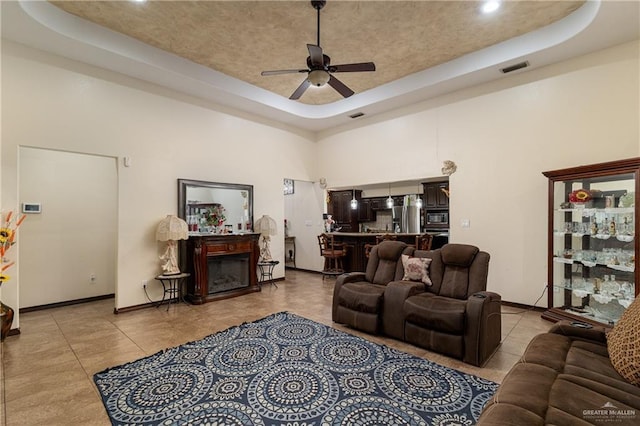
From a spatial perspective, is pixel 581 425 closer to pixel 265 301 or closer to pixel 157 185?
pixel 265 301

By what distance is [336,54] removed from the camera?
180 inches

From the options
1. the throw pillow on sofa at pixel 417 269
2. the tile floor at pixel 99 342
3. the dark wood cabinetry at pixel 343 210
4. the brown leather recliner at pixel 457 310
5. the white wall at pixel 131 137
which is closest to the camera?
the tile floor at pixel 99 342

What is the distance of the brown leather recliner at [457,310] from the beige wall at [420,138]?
1.92 metres

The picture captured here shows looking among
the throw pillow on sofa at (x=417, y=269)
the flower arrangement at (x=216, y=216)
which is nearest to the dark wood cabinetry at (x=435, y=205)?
the throw pillow on sofa at (x=417, y=269)

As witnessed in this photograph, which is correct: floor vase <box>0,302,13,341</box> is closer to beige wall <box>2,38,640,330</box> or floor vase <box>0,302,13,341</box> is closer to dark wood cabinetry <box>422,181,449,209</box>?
beige wall <box>2,38,640,330</box>

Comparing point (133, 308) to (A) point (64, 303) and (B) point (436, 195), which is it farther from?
(B) point (436, 195)

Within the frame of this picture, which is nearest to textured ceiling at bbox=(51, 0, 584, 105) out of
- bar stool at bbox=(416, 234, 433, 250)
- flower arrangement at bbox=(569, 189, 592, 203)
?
flower arrangement at bbox=(569, 189, 592, 203)

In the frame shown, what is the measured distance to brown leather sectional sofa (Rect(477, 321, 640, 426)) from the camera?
1259mm

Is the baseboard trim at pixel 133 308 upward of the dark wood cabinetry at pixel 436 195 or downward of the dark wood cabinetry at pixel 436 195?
downward

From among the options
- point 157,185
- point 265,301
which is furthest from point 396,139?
point 157,185

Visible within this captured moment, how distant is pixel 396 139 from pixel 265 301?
13.8 feet

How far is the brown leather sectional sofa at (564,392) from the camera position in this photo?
1259 millimetres

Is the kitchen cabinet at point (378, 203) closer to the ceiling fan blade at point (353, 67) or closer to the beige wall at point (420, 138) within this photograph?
the beige wall at point (420, 138)

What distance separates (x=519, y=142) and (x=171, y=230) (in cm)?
572
